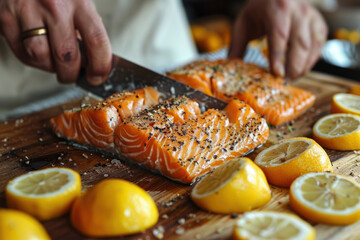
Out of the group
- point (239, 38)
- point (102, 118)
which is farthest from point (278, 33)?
point (102, 118)

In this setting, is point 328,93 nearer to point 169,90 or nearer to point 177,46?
point 169,90

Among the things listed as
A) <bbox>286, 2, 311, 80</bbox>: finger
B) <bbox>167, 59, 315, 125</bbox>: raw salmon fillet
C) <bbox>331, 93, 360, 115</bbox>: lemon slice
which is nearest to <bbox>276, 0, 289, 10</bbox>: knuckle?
<bbox>286, 2, 311, 80</bbox>: finger

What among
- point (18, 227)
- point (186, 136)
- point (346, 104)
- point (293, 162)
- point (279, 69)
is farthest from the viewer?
point (279, 69)

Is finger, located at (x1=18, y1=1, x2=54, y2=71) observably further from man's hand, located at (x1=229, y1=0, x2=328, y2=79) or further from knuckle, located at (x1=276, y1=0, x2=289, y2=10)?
knuckle, located at (x1=276, y1=0, x2=289, y2=10)

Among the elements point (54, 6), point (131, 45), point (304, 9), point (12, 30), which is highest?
point (54, 6)

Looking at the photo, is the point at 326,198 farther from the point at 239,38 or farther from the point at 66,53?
the point at 239,38

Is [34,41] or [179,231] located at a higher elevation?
[34,41]

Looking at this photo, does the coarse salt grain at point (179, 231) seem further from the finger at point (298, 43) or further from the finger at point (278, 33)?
the finger at point (298, 43)
